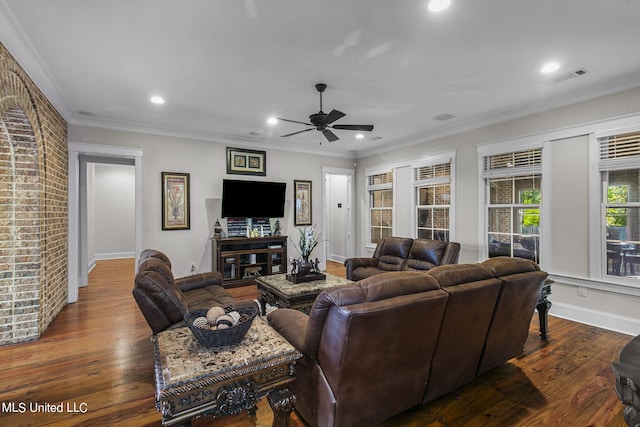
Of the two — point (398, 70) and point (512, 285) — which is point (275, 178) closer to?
point (398, 70)

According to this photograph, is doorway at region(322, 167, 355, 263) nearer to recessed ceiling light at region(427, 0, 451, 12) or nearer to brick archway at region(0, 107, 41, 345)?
recessed ceiling light at region(427, 0, 451, 12)

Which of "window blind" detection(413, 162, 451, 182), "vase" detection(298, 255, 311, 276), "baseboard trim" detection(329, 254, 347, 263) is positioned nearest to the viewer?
"vase" detection(298, 255, 311, 276)

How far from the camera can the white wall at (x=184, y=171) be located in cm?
508

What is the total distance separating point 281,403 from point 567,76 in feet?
13.8

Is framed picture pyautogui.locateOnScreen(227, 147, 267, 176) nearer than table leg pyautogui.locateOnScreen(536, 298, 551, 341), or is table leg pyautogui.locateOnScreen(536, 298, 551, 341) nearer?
table leg pyautogui.locateOnScreen(536, 298, 551, 341)

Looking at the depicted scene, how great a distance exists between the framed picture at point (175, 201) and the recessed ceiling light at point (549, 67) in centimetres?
531

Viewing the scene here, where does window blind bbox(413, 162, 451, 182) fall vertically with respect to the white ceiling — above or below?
below

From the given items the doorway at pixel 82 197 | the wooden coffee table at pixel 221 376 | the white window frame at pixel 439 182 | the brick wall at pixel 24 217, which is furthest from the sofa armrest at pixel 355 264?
the brick wall at pixel 24 217

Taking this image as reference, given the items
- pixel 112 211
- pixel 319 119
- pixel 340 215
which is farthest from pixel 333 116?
pixel 112 211

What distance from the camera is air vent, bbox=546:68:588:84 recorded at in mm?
3217

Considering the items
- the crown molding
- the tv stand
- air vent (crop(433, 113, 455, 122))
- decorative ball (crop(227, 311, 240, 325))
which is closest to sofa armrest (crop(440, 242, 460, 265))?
air vent (crop(433, 113, 455, 122))

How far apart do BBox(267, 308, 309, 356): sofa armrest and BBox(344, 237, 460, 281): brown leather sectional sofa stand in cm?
254

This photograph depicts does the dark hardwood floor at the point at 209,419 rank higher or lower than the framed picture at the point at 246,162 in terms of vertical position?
lower

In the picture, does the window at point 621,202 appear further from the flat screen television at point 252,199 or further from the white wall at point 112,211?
the white wall at point 112,211
